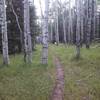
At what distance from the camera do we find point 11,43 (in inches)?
922

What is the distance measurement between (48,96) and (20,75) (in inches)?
147

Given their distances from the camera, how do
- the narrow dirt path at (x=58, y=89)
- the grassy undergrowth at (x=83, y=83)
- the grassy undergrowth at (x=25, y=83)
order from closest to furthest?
the narrow dirt path at (x=58, y=89)
the grassy undergrowth at (x=83, y=83)
the grassy undergrowth at (x=25, y=83)

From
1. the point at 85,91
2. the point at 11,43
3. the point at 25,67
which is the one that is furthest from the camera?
the point at 11,43

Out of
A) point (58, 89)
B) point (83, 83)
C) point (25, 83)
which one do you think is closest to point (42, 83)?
point (25, 83)

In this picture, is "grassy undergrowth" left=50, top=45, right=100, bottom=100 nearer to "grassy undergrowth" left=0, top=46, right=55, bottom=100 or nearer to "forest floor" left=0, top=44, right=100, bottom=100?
"forest floor" left=0, top=44, right=100, bottom=100

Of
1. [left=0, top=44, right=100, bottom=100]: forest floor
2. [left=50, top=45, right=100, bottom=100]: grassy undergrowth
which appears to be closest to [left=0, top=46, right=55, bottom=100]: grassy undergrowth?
[left=0, top=44, right=100, bottom=100]: forest floor

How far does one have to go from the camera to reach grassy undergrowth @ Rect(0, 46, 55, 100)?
8008 millimetres

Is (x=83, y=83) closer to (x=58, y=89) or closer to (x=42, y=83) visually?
(x=58, y=89)

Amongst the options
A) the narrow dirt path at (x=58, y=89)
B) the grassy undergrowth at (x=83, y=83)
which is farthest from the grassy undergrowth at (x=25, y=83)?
the grassy undergrowth at (x=83, y=83)

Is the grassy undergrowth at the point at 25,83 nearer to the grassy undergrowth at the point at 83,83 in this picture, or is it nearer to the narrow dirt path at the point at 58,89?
the narrow dirt path at the point at 58,89

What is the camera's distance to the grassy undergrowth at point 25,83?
801 centimetres

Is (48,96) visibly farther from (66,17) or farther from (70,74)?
(66,17)

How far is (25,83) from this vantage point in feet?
31.4

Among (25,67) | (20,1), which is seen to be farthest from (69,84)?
(20,1)
